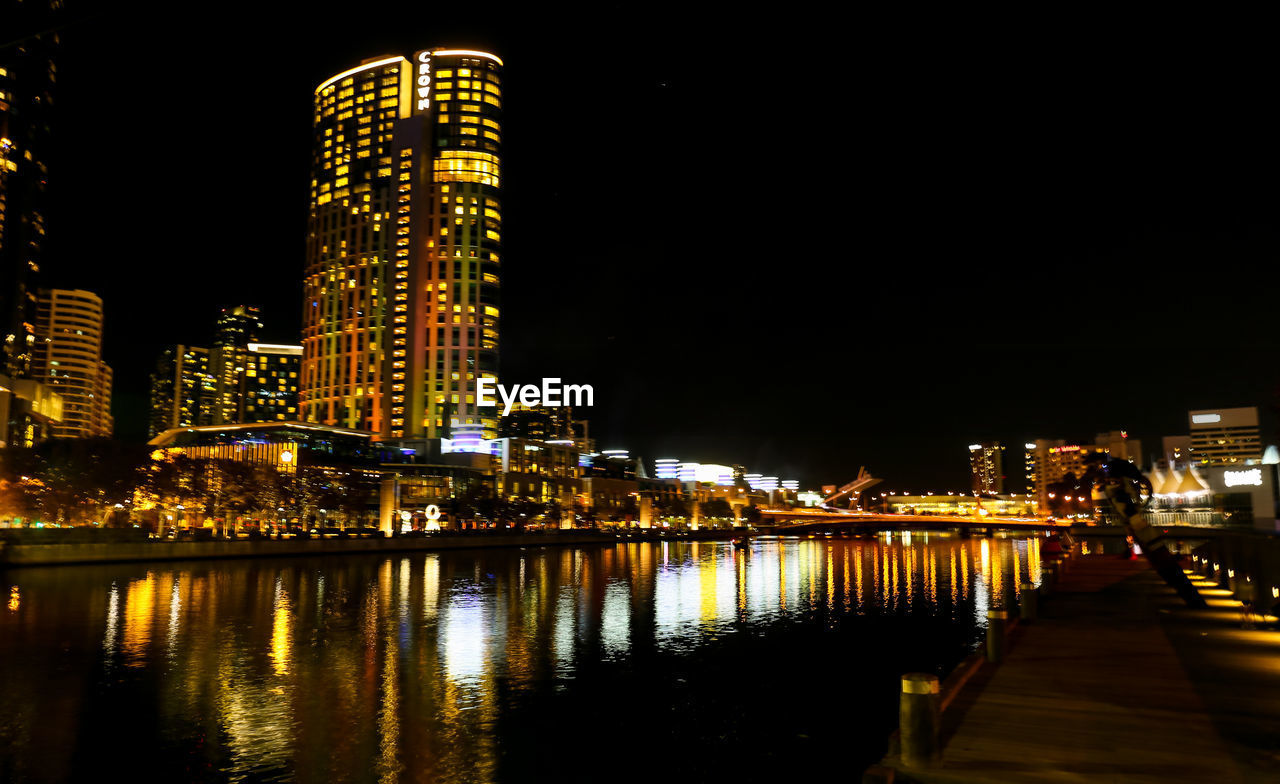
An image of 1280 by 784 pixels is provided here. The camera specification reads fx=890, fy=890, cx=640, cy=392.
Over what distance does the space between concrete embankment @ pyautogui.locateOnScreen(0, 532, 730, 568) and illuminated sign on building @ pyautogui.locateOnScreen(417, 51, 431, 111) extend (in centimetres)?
10246

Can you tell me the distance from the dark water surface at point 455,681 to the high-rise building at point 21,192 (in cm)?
9824

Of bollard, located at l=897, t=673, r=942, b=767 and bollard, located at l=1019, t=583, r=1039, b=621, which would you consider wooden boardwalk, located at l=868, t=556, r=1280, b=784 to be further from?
bollard, located at l=1019, t=583, r=1039, b=621

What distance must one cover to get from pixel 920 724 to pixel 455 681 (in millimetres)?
14045

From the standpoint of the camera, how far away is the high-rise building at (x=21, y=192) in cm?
11888

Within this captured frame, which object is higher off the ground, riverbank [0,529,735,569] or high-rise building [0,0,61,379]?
high-rise building [0,0,61,379]

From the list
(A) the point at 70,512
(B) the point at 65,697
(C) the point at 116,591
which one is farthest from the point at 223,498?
(B) the point at 65,697

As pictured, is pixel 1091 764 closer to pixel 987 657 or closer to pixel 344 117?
pixel 987 657

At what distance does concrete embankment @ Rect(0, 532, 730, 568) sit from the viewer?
61.6 m

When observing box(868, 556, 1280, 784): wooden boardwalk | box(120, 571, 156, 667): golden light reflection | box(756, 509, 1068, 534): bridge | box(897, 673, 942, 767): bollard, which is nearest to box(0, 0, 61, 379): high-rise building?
box(120, 571, 156, 667): golden light reflection

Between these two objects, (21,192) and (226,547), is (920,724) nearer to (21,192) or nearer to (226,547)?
(226,547)

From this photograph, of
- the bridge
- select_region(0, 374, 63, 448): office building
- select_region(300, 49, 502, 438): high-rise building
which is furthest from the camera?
select_region(300, 49, 502, 438): high-rise building

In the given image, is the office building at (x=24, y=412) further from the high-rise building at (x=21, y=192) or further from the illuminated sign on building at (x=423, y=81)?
the illuminated sign on building at (x=423, y=81)

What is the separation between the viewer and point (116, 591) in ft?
147

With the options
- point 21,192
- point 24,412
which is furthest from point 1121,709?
point 21,192
